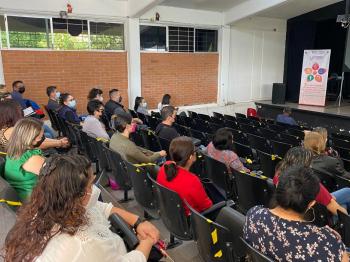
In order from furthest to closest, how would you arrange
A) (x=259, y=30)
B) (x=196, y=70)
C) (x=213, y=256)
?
1. (x=259, y=30)
2. (x=196, y=70)
3. (x=213, y=256)

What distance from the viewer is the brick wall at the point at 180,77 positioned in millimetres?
8406

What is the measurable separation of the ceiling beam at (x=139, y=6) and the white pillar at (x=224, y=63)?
3.04 metres

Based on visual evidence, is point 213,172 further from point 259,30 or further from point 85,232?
point 259,30

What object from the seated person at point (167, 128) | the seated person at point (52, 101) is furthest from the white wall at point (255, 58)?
the seated person at point (167, 128)

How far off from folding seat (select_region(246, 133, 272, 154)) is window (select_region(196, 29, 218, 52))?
5.43 metres

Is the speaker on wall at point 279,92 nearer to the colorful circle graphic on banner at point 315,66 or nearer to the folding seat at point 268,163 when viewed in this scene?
the colorful circle graphic on banner at point 315,66

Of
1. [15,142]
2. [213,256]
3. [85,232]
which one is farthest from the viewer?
[15,142]

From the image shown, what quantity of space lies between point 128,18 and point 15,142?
6.31m

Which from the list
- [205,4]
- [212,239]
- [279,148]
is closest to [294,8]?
[205,4]

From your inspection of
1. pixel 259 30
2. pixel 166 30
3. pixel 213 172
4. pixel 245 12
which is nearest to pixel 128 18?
pixel 166 30

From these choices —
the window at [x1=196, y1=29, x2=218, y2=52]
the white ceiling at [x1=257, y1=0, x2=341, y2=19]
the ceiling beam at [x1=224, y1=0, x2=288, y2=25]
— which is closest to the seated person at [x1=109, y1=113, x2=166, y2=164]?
the ceiling beam at [x1=224, y1=0, x2=288, y2=25]

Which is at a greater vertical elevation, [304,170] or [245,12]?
[245,12]

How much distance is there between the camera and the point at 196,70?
924cm

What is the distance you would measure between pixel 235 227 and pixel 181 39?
7817mm
